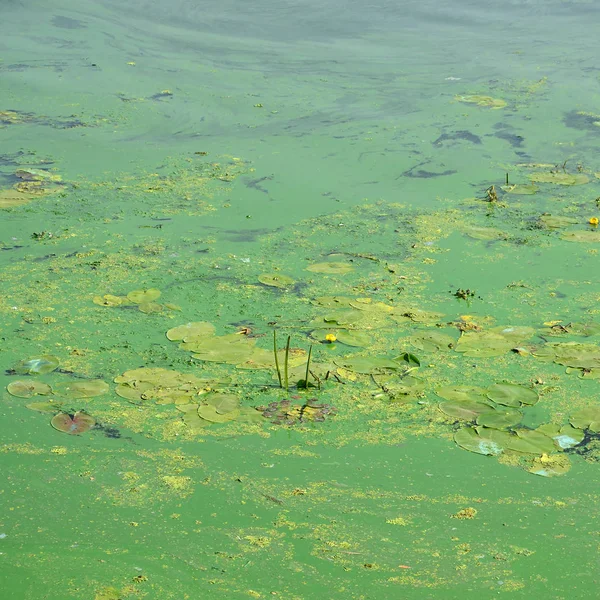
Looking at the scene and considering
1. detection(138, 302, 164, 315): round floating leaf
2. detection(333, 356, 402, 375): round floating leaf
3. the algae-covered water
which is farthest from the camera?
detection(138, 302, 164, 315): round floating leaf

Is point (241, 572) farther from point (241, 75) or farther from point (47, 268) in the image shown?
point (241, 75)

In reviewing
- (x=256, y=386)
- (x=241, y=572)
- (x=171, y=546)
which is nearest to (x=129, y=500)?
(x=171, y=546)

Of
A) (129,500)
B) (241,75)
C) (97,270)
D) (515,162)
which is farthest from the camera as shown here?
(241,75)

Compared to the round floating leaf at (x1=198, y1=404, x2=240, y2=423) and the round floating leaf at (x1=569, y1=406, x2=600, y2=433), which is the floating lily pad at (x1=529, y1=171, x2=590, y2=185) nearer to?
the round floating leaf at (x1=569, y1=406, x2=600, y2=433)

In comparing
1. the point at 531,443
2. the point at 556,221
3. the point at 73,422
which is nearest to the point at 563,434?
the point at 531,443

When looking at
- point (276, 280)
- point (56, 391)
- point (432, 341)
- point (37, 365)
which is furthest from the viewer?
point (276, 280)

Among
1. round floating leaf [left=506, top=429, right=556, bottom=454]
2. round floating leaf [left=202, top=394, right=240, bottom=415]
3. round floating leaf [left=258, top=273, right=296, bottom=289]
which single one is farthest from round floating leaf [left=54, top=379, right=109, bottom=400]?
round floating leaf [left=506, top=429, right=556, bottom=454]

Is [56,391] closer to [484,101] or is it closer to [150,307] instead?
[150,307]
